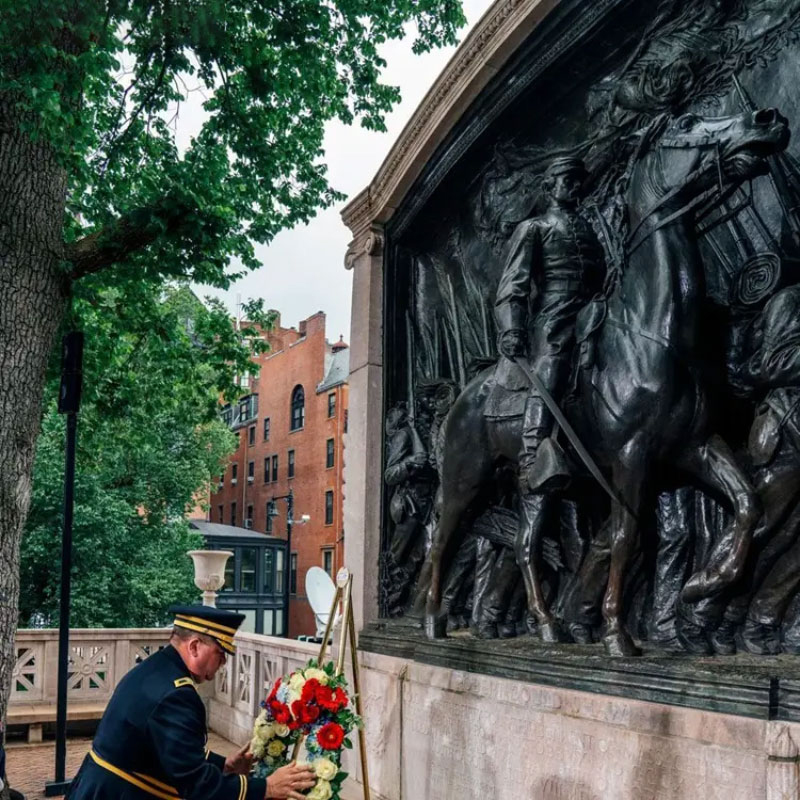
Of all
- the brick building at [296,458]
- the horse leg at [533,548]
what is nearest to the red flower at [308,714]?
the horse leg at [533,548]

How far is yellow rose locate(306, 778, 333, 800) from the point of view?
438 centimetres

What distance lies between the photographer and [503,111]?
7.34 m

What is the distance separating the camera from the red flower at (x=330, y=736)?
4.64m

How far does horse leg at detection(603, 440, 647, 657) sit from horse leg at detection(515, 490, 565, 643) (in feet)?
2.38

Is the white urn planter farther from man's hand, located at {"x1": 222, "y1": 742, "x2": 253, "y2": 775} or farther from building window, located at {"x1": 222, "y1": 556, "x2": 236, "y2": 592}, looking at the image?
building window, located at {"x1": 222, "y1": 556, "x2": 236, "y2": 592}

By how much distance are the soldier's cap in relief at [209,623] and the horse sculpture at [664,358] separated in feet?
7.62

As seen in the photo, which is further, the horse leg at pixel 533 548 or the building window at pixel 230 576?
the building window at pixel 230 576

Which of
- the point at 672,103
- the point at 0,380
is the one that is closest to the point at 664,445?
the point at 672,103

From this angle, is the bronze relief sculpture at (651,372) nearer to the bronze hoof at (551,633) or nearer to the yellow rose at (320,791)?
the bronze hoof at (551,633)

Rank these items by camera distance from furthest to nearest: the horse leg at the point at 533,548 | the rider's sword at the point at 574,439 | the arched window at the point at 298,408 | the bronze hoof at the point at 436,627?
the arched window at the point at 298,408
the bronze hoof at the point at 436,627
the horse leg at the point at 533,548
the rider's sword at the point at 574,439

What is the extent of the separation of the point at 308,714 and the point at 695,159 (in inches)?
151

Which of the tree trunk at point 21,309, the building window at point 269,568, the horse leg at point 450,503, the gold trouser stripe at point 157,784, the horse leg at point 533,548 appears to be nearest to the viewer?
the gold trouser stripe at point 157,784

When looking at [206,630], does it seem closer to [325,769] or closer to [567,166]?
[325,769]

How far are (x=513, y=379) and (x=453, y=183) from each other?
240 cm
